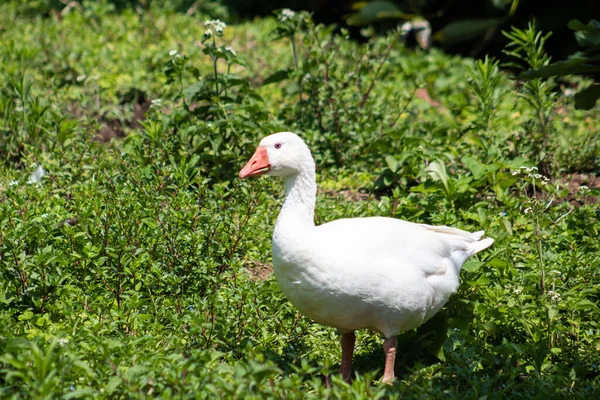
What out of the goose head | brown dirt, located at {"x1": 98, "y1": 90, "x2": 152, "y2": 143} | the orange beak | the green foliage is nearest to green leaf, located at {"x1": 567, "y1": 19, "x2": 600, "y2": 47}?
the green foliage

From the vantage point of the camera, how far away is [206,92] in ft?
18.7

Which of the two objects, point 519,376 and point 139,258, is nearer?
point 519,376

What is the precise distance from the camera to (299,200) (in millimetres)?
3701

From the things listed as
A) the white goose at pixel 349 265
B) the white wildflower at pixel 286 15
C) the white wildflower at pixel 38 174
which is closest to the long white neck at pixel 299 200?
the white goose at pixel 349 265

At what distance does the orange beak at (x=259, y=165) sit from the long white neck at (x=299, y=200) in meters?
0.13

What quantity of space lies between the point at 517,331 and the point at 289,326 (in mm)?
1264

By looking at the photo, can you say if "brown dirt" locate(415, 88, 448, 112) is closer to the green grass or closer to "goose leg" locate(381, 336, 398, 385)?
the green grass

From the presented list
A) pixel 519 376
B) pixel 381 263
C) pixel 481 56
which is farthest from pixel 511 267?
pixel 481 56

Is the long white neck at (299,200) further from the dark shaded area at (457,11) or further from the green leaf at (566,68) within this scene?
the dark shaded area at (457,11)

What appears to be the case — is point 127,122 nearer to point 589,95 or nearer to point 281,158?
point 281,158

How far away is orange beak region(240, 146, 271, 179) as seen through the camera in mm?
3727

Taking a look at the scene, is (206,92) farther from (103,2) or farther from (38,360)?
(103,2)

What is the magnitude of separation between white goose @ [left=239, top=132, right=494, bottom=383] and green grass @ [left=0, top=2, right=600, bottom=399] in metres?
0.27

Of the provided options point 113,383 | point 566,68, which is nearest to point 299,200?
point 113,383
